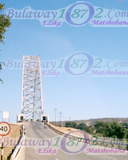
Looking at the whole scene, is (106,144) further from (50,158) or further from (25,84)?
(25,84)

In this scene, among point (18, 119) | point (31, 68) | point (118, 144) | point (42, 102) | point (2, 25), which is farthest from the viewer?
point (31, 68)

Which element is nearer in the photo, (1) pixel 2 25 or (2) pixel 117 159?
(2) pixel 117 159

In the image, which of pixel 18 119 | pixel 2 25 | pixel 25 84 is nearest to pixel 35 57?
pixel 25 84

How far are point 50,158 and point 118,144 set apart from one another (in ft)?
34.9

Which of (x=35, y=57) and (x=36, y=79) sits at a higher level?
(x=35, y=57)

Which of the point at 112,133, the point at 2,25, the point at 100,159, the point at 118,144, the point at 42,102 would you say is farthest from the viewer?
the point at 42,102

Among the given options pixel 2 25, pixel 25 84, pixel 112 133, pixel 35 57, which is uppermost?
pixel 35 57

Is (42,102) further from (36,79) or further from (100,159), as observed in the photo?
(100,159)

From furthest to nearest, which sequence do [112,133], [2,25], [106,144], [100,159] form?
[112,133]
[106,144]
[2,25]
[100,159]

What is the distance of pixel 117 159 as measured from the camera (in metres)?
18.9

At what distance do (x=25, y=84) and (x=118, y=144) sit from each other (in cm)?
12707

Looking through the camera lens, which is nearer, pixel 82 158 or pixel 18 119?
pixel 82 158

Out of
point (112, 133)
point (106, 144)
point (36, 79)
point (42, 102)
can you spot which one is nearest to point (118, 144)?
point (106, 144)

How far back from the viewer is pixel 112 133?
104 m
